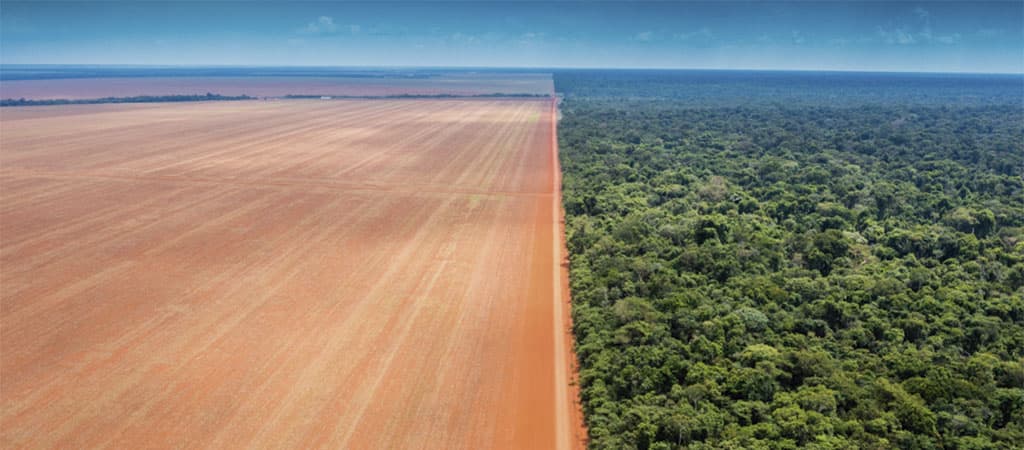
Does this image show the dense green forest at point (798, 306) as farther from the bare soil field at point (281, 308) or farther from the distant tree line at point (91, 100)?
the distant tree line at point (91, 100)

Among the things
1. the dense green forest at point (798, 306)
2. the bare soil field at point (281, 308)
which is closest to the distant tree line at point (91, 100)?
the bare soil field at point (281, 308)

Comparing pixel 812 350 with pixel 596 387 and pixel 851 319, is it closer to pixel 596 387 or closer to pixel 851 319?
pixel 851 319

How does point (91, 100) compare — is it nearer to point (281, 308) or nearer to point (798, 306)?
point (281, 308)

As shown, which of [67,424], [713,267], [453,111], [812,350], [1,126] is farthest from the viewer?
[453,111]

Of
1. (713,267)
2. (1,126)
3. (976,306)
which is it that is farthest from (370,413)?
(1,126)

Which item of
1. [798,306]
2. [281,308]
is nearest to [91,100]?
[281,308]

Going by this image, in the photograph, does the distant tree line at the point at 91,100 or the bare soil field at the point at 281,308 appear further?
the distant tree line at the point at 91,100
